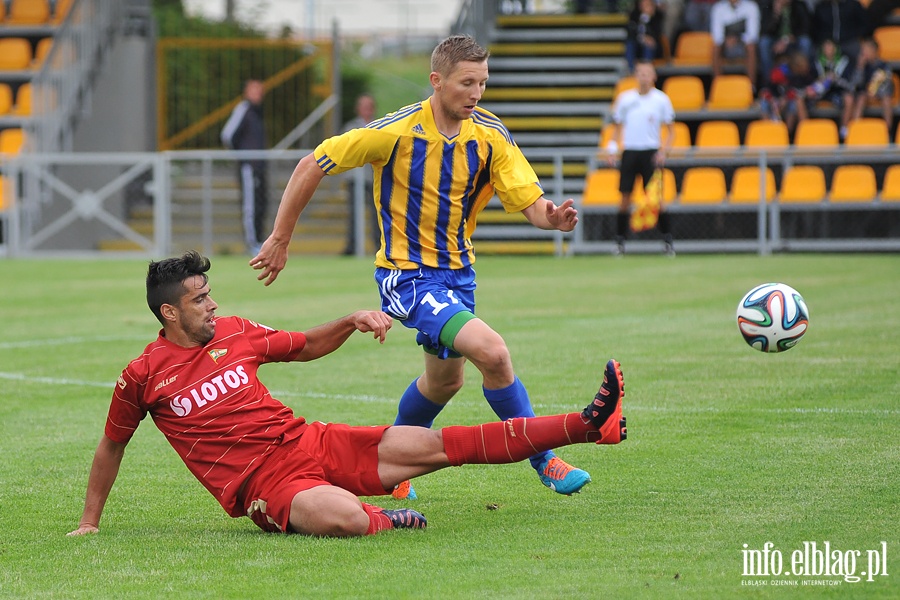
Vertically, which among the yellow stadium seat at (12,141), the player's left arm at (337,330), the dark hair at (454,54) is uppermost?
the dark hair at (454,54)

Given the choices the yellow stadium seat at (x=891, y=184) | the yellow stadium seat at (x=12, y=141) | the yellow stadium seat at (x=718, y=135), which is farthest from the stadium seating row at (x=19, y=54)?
the yellow stadium seat at (x=891, y=184)

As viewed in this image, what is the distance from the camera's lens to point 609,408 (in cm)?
475

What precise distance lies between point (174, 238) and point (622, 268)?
30.7ft

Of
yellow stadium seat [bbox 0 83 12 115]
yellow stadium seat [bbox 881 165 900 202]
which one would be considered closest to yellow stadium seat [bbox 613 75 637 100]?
yellow stadium seat [bbox 881 165 900 202]

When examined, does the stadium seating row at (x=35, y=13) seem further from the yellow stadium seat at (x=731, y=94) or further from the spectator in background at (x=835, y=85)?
the spectator in background at (x=835, y=85)

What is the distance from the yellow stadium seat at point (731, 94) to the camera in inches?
834

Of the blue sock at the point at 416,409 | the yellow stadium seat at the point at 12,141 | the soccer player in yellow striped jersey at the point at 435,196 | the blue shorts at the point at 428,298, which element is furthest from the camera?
the yellow stadium seat at the point at 12,141

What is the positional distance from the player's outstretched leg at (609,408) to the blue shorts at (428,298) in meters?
0.81

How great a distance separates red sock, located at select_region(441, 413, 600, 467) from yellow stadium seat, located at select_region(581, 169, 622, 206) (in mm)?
14885

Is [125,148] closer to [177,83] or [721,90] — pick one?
[177,83]

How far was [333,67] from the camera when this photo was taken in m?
25.3

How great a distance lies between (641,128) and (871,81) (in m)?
4.41

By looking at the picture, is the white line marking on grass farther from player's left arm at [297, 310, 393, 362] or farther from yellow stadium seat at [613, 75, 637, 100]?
yellow stadium seat at [613, 75, 637, 100]

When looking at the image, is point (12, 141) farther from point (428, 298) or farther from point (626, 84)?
point (428, 298)
